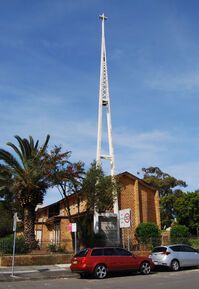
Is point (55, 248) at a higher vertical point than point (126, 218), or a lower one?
lower

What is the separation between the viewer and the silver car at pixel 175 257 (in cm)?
2089

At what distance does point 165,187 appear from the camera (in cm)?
7325

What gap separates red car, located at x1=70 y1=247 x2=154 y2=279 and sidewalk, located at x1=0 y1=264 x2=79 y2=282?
1.22 meters

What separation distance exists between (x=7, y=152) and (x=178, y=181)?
50721mm

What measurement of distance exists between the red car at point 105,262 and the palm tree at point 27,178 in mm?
9713

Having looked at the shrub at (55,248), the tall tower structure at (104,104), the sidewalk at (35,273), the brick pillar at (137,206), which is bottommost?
the sidewalk at (35,273)

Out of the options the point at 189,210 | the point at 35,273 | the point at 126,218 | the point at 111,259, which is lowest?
the point at 35,273

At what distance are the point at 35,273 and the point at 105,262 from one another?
3.97 metres

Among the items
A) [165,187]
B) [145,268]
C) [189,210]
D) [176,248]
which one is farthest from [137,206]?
[165,187]

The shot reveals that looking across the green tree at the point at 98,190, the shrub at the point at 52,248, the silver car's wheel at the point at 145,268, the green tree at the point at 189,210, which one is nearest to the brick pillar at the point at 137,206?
the green tree at the point at 98,190

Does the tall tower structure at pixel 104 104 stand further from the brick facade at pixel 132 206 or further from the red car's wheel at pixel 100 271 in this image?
the red car's wheel at pixel 100 271

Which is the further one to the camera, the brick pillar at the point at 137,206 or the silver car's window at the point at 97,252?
the brick pillar at the point at 137,206

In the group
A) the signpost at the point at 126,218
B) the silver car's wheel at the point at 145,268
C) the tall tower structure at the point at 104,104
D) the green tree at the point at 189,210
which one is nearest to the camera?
the silver car's wheel at the point at 145,268

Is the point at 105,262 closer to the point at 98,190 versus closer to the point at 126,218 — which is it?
the point at 126,218
